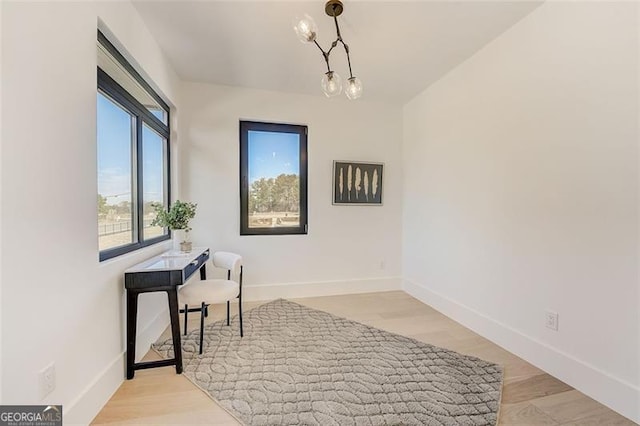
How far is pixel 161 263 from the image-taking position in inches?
82.0

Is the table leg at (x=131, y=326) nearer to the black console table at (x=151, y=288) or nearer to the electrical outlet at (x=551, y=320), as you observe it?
the black console table at (x=151, y=288)

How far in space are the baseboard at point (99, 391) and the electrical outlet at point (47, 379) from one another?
0.17 meters

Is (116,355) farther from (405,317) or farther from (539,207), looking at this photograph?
(539,207)

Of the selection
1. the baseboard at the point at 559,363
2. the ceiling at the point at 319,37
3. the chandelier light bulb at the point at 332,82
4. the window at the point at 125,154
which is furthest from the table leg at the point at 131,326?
the baseboard at the point at 559,363

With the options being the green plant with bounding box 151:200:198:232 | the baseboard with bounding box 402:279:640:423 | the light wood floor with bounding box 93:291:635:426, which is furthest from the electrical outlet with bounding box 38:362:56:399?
the baseboard with bounding box 402:279:640:423

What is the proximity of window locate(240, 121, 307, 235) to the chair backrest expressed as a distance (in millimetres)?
762

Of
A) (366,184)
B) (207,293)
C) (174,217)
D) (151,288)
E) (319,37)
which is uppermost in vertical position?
(319,37)

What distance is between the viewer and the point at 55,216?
4.28 ft

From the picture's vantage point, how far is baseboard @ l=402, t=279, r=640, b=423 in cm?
162

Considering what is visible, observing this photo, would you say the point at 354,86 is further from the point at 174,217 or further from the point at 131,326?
the point at 131,326

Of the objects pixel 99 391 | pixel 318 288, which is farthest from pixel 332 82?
pixel 318 288

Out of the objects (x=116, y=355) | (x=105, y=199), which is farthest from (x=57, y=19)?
(x=116, y=355)

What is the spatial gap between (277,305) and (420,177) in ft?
7.44

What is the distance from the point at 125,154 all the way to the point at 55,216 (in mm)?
1052
